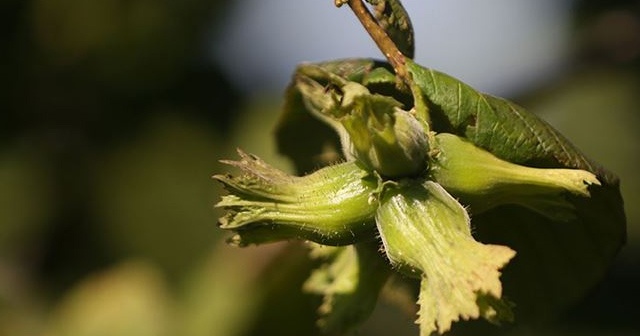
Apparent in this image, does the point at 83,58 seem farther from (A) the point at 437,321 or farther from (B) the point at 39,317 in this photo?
(A) the point at 437,321

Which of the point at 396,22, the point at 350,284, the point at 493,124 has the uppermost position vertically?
the point at 396,22

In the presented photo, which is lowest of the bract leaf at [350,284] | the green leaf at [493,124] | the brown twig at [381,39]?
the bract leaf at [350,284]

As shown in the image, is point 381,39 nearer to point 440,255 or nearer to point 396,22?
point 396,22

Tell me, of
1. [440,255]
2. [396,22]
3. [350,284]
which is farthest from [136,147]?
[440,255]

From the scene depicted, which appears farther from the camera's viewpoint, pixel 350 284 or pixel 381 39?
pixel 350 284

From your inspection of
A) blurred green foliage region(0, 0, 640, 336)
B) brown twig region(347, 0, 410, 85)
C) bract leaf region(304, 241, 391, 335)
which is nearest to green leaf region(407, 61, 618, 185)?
brown twig region(347, 0, 410, 85)

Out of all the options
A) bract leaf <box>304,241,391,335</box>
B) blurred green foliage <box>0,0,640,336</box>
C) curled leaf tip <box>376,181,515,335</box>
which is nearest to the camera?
curled leaf tip <box>376,181,515,335</box>

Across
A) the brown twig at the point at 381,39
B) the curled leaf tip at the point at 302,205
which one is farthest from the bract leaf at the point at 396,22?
the curled leaf tip at the point at 302,205

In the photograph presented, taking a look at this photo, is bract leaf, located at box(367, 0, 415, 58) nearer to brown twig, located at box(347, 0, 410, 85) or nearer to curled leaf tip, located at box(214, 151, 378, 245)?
brown twig, located at box(347, 0, 410, 85)

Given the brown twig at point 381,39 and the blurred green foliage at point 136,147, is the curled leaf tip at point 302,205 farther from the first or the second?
the blurred green foliage at point 136,147
